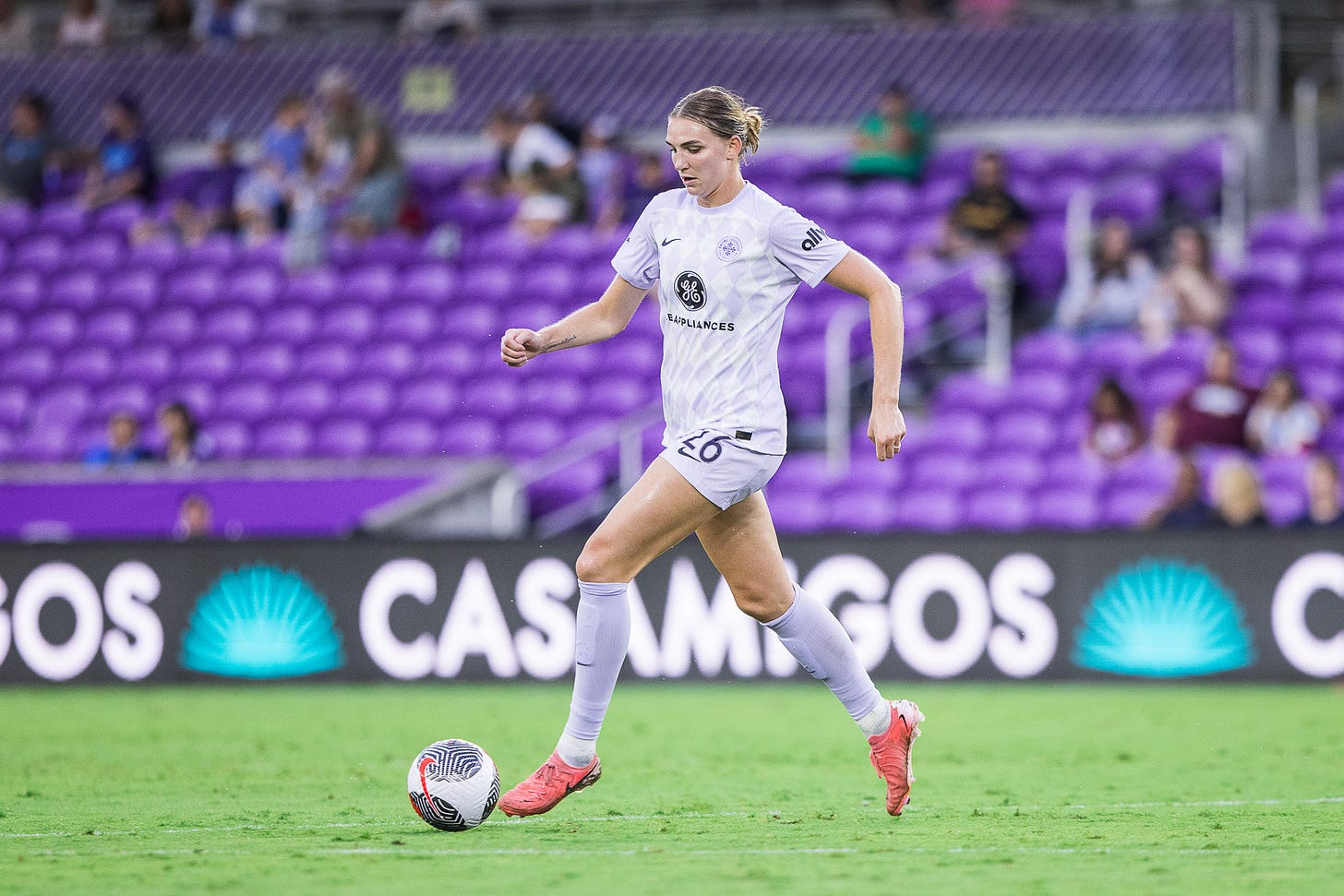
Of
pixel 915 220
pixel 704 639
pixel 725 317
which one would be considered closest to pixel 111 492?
pixel 704 639

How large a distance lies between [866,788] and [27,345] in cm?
1238

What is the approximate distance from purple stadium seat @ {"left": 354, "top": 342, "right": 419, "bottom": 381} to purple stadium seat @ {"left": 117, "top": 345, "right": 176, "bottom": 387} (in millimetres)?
1792

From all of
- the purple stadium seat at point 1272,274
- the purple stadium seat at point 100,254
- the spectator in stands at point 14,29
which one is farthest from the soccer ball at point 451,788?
the spectator in stands at point 14,29

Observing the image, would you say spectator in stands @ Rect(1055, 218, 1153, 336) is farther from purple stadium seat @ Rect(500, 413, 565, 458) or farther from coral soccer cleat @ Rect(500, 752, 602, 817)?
coral soccer cleat @ Rect(500, 752, 602, 817)

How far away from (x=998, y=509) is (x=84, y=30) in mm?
12494

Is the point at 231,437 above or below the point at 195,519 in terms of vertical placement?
above

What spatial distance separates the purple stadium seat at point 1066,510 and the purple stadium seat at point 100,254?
9374 mm

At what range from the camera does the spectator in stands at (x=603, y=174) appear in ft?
55.0

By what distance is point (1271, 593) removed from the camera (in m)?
11.2

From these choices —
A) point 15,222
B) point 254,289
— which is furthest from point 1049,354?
point 15,222

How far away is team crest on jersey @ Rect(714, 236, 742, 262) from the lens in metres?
6.04

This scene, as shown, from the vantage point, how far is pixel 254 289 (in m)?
17.5

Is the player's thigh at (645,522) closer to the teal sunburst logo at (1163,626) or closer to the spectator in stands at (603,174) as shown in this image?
the teal sunburst logo at (1163,626)

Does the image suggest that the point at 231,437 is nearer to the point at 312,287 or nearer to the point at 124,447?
the point at 124,447
